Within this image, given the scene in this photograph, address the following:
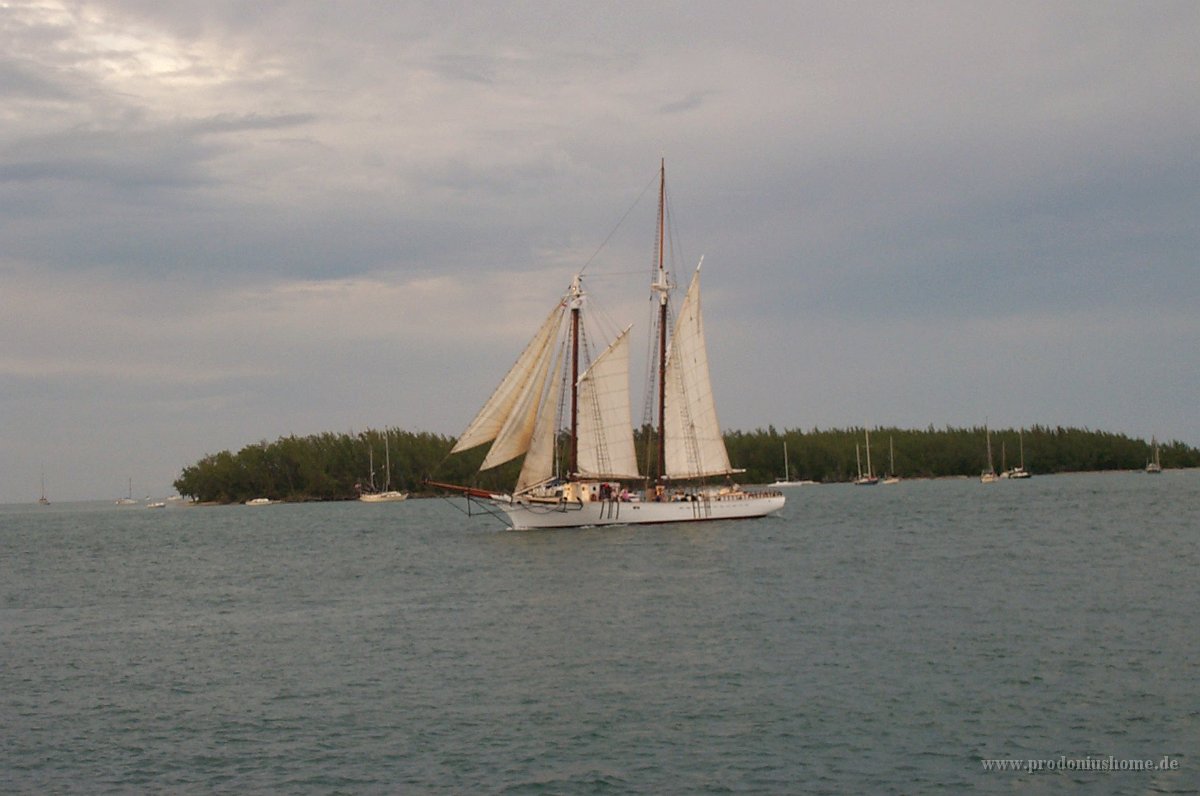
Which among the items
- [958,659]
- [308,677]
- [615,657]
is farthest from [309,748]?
[958,659]

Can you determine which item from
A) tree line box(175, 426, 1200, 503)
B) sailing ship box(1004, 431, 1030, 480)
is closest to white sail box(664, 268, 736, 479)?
tree line box(175, 426, 1200, 503)

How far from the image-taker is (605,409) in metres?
68.3

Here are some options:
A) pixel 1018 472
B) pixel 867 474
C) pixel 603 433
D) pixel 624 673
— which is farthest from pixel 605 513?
pixel 1018 472

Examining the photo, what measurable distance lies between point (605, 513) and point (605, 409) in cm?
619

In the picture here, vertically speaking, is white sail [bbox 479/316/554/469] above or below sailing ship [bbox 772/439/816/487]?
above

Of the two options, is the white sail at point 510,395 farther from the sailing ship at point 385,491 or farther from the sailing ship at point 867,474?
the sailing ship at point 867,474

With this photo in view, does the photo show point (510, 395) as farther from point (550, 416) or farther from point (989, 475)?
point (989, 475)

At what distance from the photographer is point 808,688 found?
83.0ft

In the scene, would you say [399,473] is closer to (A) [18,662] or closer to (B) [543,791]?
(A) [18,662]

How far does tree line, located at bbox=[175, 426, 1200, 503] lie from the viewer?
164 metres

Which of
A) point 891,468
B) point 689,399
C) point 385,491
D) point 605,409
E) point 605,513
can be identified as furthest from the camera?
point 891,468

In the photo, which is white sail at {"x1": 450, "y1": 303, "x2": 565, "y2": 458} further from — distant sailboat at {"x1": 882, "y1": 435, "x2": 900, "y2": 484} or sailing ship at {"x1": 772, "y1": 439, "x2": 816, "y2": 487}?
distant sailboat at {"x1": 882, "y1": 435, "x2": 900, "y2": 484}

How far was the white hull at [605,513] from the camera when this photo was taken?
69.4 m

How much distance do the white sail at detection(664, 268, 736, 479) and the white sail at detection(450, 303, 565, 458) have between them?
9.81 metres
